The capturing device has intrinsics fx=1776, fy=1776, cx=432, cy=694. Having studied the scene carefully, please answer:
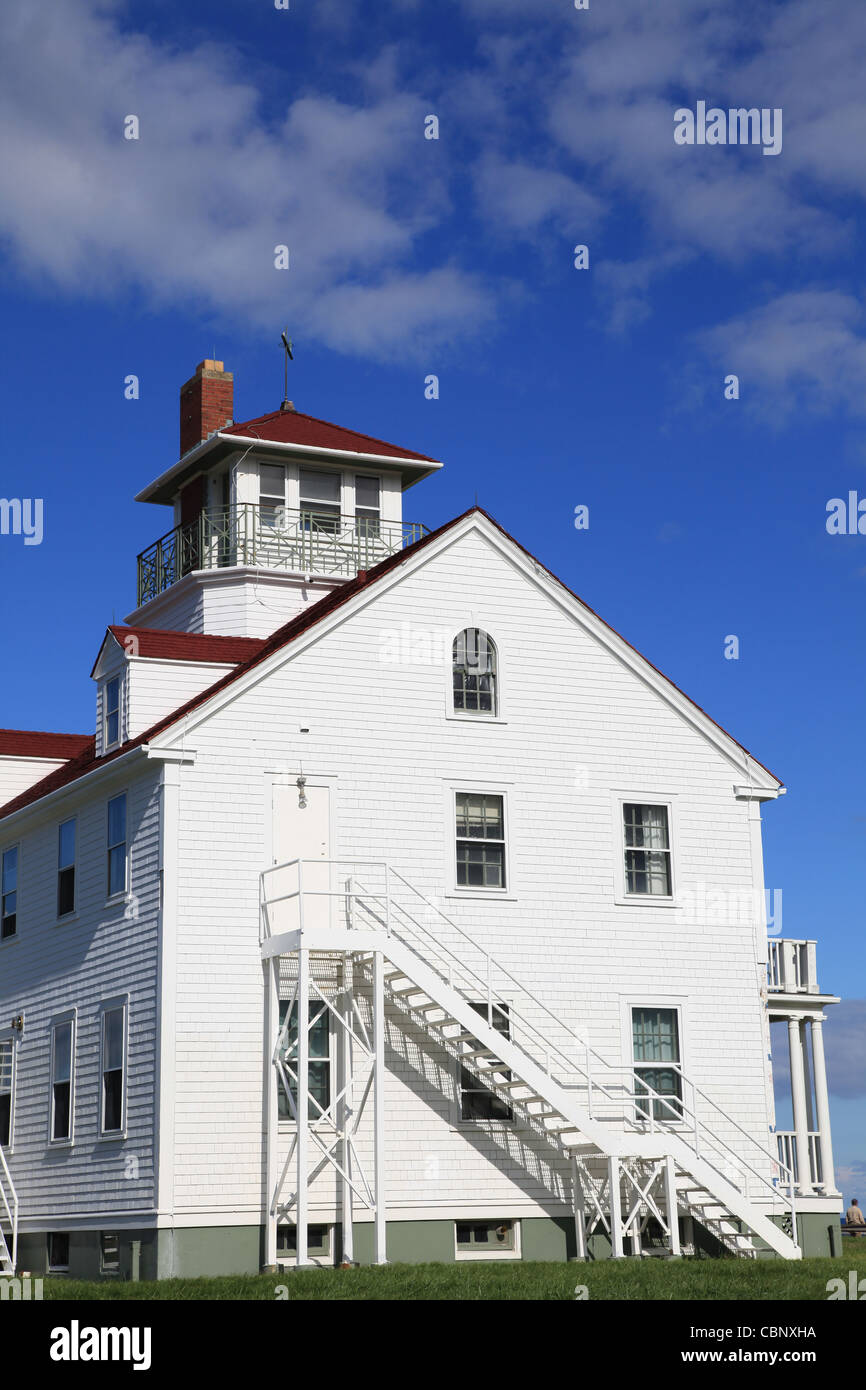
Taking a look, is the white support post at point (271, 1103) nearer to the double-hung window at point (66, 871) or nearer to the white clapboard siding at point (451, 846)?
the white clapboard siding at point (451, 846)

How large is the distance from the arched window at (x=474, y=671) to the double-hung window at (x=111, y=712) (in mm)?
5783

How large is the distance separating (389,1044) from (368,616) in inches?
271

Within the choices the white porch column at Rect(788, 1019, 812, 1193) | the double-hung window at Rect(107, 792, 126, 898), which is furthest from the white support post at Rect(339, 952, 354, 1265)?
the white porch column at Rect(788, 1019, 812, 1193)

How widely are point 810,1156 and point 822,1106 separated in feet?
3.24

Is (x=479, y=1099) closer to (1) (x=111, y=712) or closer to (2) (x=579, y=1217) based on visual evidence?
(2) (x=579, y=1217)

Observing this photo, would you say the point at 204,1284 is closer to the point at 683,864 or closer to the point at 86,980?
the point at 86,980

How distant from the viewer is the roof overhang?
3769 centimetres

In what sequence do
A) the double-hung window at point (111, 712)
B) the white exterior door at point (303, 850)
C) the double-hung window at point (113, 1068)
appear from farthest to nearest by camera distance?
the double-hung window at point (111, 712) < the double-hung window at point (113, 1068) < the white exterior door at point (303, 850)

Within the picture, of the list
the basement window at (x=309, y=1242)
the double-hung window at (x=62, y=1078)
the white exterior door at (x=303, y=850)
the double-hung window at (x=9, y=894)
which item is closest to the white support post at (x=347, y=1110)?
the basement window at (x=309, y=1242)

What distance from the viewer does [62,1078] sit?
29500mm

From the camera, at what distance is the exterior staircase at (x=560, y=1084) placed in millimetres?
26297

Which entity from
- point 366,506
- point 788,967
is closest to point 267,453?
→ point 366,506

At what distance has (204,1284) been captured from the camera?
23.1 meters

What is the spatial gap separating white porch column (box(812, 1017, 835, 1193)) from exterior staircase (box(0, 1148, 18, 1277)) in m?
14.3
